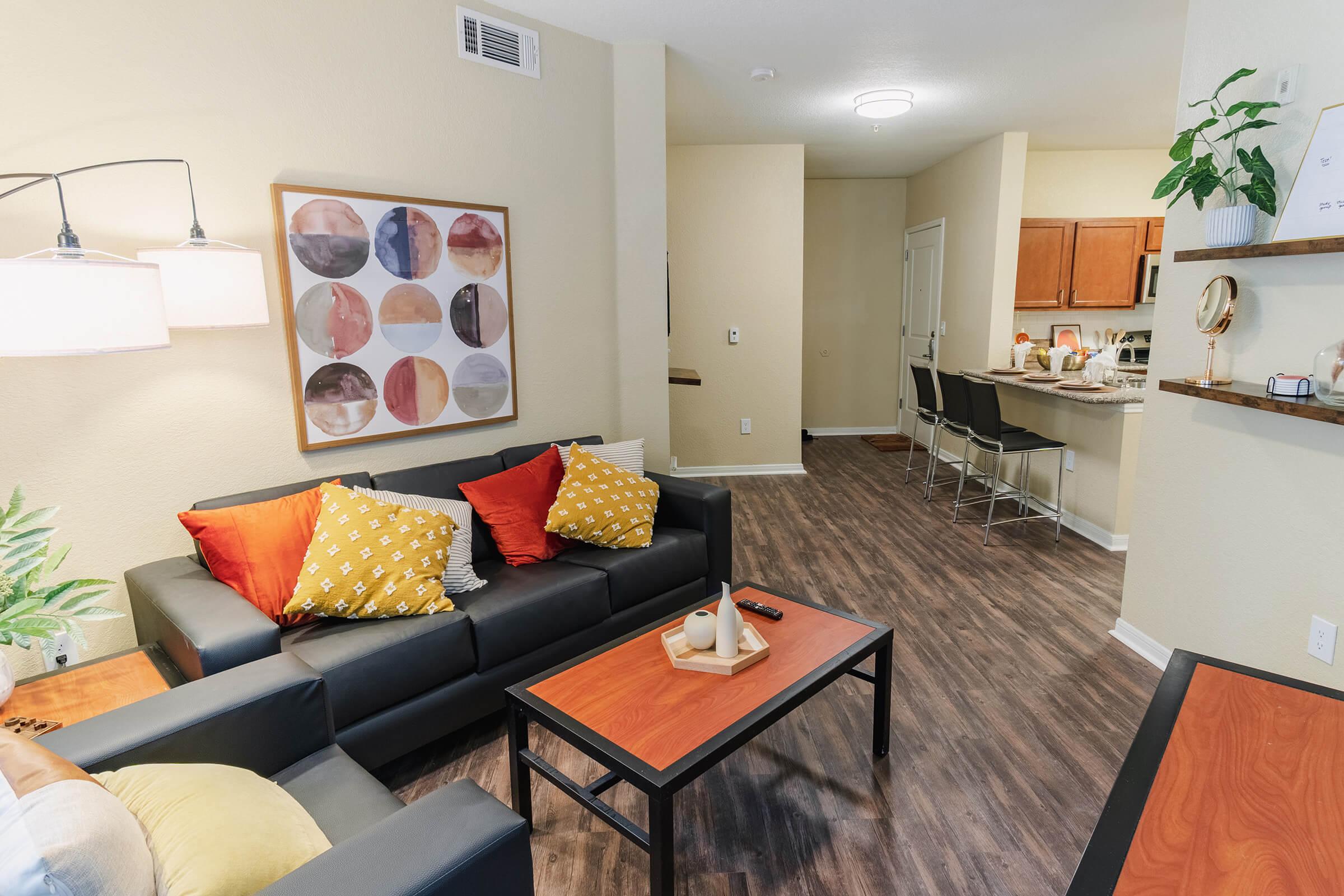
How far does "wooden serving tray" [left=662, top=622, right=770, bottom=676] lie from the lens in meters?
1.93

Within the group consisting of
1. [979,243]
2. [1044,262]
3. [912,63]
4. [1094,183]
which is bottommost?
[1044,262]

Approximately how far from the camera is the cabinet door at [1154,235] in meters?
5.73

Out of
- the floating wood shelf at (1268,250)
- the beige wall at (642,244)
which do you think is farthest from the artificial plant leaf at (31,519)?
the floating wood shelf at (1268,250)

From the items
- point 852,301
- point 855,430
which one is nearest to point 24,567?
point 852,301

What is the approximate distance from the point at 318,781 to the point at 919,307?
633cm

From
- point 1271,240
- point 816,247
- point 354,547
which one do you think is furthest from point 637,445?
point 816,247

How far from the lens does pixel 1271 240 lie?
2217 millimetres

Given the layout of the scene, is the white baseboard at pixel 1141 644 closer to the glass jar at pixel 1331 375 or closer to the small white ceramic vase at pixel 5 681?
the glass jar at pixel 1331 375

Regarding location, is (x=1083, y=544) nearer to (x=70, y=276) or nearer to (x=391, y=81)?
(x=391, y=81)

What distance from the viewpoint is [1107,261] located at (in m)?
5.77

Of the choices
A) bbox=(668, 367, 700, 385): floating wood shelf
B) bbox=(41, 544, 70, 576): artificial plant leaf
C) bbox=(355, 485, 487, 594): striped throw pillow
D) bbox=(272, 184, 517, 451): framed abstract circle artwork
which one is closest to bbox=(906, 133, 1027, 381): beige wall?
bbox=(668, 367, 700, 385): floating wood shelf

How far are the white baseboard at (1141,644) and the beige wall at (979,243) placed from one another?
278cm

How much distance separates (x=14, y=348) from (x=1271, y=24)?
3.50 m

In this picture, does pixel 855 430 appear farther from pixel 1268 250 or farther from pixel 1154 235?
pixel 1268 250
